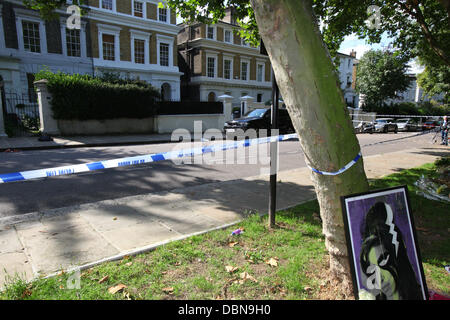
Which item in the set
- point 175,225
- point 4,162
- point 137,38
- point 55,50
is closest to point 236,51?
point 137,38

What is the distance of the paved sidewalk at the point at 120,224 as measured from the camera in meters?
3.23

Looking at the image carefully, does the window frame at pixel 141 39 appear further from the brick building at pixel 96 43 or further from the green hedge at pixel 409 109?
the green hedge at pixel 409 109

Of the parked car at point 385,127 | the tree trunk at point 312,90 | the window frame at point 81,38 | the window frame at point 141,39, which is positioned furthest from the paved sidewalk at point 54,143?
the parked car at point 385,127

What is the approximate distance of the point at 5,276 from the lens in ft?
9.20

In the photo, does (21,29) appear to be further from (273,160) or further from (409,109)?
(409,109)

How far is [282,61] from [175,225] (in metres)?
2.87

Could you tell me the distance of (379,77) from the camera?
40.1m

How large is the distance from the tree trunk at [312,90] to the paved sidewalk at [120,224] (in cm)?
217

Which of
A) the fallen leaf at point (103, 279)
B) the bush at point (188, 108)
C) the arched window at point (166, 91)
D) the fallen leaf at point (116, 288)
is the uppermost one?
the arched window at point (166, 91)

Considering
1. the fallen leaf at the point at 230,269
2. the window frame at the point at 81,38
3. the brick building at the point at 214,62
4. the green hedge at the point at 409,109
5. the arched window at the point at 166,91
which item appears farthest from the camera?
the green hedge at the point at 409,109

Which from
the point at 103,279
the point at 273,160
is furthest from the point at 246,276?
the point at 273,160

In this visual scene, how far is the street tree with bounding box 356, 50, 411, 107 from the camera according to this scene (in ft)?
129
